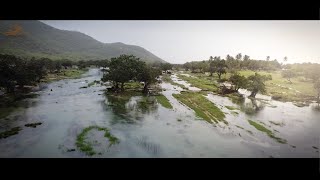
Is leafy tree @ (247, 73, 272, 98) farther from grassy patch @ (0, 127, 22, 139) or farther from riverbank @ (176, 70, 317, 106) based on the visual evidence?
grassy patch @ (0, 127, 22, 139)

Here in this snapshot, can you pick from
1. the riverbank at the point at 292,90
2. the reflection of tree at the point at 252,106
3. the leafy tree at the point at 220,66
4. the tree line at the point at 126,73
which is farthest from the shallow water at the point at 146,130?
the leafy tree at the point at 220,66

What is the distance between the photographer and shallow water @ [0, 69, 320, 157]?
2364cm

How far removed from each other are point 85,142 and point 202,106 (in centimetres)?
2283

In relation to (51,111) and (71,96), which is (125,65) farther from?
(51,111)

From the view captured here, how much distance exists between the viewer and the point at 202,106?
1667 inches

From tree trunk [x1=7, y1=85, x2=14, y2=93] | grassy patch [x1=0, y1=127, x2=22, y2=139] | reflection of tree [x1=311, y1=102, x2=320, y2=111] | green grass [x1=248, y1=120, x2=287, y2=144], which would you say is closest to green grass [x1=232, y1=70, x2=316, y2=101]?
reflection of tree [x1=311, y1=102, x2=320, y2=111]

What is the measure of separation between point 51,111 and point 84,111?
14.5 feet

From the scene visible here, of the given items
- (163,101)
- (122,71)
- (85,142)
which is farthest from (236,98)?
(85,142)

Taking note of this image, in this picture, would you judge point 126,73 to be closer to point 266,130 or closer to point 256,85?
point 256,85

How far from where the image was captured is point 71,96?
46.5 m

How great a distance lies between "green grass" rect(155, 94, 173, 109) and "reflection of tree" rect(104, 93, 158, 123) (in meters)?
1.09
